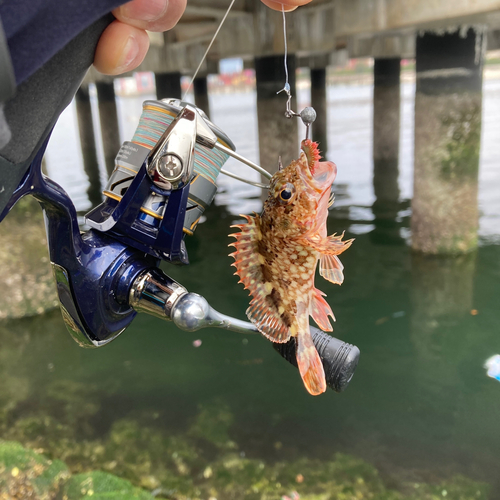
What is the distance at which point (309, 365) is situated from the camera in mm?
1527

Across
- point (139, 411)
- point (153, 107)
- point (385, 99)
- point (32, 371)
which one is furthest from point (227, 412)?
point (385, 99)

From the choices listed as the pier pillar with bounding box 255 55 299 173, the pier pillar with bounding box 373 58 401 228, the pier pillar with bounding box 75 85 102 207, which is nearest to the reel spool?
the pier pillar with bounding box 255 55 299 173

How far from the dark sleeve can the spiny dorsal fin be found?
2.71ft

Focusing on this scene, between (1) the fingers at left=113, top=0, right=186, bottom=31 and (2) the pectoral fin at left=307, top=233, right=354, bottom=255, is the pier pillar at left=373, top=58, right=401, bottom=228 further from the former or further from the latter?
(1) the fingers at left=113, top=0, right=186, bottom=31

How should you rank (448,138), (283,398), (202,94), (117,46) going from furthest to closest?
(202,94) < (448,138) < (283,398) < (117,46)

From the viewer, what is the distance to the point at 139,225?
5.05 feet

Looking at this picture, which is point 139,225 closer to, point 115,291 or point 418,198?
point 115,291

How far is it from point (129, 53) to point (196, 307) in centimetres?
72

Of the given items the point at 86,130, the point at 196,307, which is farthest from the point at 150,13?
the point at 86,130

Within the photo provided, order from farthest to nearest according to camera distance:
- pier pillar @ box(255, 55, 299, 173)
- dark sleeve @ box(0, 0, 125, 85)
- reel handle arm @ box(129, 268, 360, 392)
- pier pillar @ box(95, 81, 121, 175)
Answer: pier pillar @ box(95, 81, 121, 175), pier pillar @ box(255, 55, 299, 173), reel handle arm @ box(129, 268, 360, 392), dark sleeve @ box(0, 0, 125, 85)

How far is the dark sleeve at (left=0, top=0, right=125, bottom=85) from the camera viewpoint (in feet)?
2.77

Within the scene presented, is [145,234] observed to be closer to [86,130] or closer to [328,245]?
[328,245]

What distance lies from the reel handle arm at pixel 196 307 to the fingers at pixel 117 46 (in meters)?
0.65

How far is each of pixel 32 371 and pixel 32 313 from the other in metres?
1.05
